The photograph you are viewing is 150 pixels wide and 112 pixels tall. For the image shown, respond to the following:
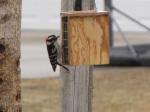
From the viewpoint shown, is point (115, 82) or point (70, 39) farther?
point (115, 82)

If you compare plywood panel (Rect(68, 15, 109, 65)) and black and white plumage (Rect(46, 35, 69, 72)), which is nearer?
black and white plumage (Rect(46, 35, 69, 72))

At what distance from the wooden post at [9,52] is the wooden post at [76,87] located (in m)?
1.00

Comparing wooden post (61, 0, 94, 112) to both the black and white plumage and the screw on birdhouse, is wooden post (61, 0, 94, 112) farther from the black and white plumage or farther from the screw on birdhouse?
the screw on birdhouse

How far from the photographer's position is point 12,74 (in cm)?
427

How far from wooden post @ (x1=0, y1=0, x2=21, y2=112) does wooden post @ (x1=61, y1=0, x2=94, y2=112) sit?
Answer: 39.2 inches

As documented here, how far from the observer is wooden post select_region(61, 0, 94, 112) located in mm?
5234

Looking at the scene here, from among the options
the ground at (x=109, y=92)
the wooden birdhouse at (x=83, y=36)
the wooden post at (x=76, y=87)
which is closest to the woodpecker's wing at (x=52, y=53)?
the wooden birdhouse at (x=83, y=36)

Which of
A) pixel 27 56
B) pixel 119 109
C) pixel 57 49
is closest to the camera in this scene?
pixel 57 49

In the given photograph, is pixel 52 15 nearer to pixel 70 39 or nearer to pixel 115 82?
pixel 115 82

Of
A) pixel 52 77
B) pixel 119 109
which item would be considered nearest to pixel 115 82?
pixel 52 77

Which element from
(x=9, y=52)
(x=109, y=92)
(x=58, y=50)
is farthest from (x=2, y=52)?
(x=109, y=92)

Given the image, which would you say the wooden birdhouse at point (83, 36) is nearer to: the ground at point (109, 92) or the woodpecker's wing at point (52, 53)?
the woodpecker's wing at point (52, 53)

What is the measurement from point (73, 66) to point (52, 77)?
790 centimetres

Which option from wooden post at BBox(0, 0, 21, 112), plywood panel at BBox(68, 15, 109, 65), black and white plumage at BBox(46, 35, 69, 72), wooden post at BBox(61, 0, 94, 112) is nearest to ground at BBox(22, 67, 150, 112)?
wooden post at BBox(61, 0, 94, 112)
